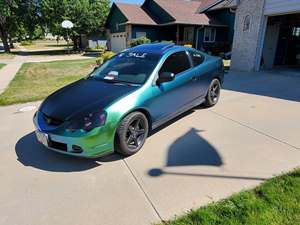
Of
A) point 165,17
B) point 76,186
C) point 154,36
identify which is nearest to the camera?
point 76,186

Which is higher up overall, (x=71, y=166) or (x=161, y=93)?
(x=161, y=93)

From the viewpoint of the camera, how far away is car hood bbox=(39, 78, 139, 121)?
3324mm

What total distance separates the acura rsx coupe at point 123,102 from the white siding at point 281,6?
6.26 m

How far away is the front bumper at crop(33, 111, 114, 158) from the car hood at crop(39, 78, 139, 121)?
279 mm

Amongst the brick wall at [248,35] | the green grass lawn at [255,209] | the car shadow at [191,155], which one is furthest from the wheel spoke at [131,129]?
the brick wall at [248,35]

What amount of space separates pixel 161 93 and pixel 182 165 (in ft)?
4.18

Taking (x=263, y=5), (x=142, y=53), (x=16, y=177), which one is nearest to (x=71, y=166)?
(x=16, y=177)

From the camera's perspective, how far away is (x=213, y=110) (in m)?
5.67

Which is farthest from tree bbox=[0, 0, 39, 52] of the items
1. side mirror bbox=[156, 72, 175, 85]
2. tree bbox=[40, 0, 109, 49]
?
side mirror bbox=[156, 72, 175, 85]

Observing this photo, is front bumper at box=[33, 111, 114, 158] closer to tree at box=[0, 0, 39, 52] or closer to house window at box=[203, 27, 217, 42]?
house window at box=[203, 27, 217, 42]

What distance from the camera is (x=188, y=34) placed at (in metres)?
22.5

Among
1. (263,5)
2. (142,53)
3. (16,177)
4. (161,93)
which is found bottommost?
(16,177)

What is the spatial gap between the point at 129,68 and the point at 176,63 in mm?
931

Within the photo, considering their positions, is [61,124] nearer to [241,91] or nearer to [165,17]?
[241,91]
